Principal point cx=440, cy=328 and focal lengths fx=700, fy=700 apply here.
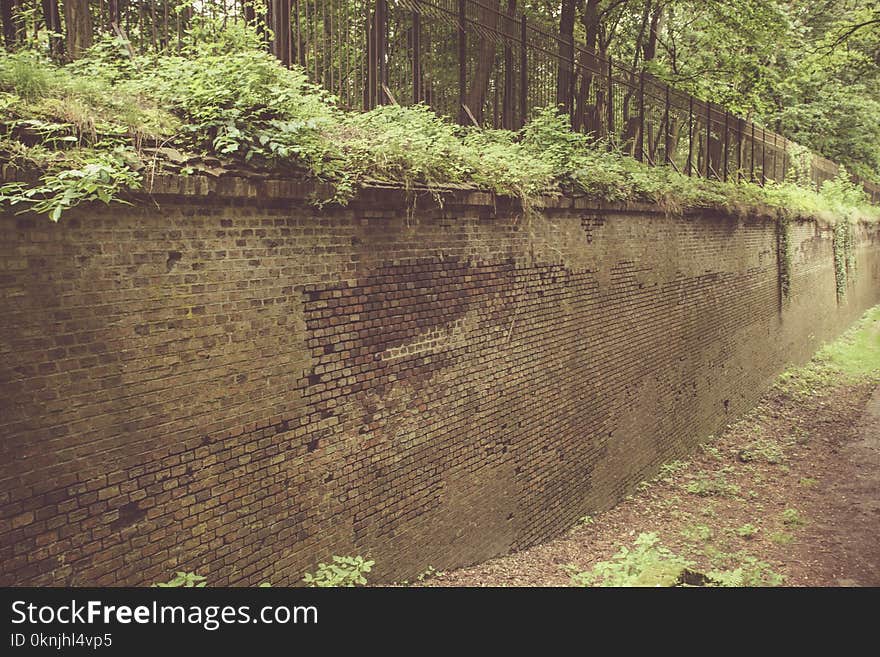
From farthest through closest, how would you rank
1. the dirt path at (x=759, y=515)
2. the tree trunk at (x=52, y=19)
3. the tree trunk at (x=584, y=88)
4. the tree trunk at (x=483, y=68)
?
the tree trunk at (x=584, y=88) < the tree trunk at (x=483, y=68) < the dirt path at (x=759, y=515) < the tree trunk at (x=52, y=19)

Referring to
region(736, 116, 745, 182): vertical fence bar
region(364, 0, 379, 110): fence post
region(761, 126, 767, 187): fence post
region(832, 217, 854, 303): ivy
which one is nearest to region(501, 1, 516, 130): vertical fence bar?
region(364, 0, 379, 110): fence post

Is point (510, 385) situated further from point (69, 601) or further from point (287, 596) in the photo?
point (69, 601)

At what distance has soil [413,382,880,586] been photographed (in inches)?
297

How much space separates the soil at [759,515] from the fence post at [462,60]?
5287mm

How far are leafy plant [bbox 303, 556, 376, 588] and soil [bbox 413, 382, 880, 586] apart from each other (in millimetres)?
1041

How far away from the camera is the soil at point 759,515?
24.8 feet

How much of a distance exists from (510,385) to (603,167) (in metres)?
3.54

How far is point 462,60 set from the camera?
867cm

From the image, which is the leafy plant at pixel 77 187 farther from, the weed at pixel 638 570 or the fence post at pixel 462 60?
the fence post at pixel 462 60

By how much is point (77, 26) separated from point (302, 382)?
325 centimetres

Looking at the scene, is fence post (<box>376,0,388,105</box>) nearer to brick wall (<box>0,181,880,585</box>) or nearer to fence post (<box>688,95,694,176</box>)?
brick wall (<box>0,181,880,585</box>)

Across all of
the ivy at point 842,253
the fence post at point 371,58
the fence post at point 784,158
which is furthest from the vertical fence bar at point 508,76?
the ivy at point 842,253

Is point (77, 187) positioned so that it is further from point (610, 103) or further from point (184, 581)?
point (610, 103)

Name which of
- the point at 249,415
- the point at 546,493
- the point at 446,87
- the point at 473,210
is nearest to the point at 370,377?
the point at 249,415
